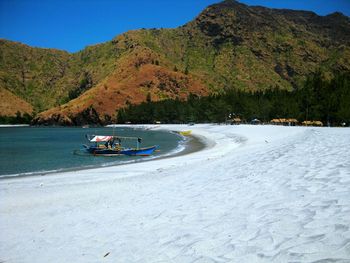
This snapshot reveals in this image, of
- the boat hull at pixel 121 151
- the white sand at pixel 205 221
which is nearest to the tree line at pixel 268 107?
the boat hull at pixel 121 151

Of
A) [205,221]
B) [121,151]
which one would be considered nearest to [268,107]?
[121,151]

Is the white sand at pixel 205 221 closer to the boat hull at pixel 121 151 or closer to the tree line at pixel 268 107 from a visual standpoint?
the boat hull at pixel 121 151

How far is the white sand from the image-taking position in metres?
5.48

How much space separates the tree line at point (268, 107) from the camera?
73938 mm

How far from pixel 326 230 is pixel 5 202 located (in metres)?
11.8

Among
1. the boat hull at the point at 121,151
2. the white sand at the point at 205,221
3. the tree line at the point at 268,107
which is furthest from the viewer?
the tree line at the point at 268,107

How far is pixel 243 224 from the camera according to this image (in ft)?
21.5

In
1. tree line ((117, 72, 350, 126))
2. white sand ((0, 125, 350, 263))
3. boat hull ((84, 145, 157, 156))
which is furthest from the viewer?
tree line ((117, 72, 350, 126))

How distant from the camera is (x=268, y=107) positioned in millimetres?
107312

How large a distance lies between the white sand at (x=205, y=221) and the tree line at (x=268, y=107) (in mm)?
67471

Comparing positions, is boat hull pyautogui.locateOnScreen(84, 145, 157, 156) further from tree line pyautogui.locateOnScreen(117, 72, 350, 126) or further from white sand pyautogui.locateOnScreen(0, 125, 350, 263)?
tree line pyautogui.locateOnScreen(117, 72, 350, 126)

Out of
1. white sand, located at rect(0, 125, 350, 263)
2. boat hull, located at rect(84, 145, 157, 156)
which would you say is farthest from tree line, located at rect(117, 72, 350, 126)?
white sand, located at rect(0, 125, 350, 263)

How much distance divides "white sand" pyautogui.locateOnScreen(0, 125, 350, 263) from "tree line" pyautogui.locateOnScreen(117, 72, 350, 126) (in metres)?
67.5

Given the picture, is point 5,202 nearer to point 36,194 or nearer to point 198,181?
point 36,194
